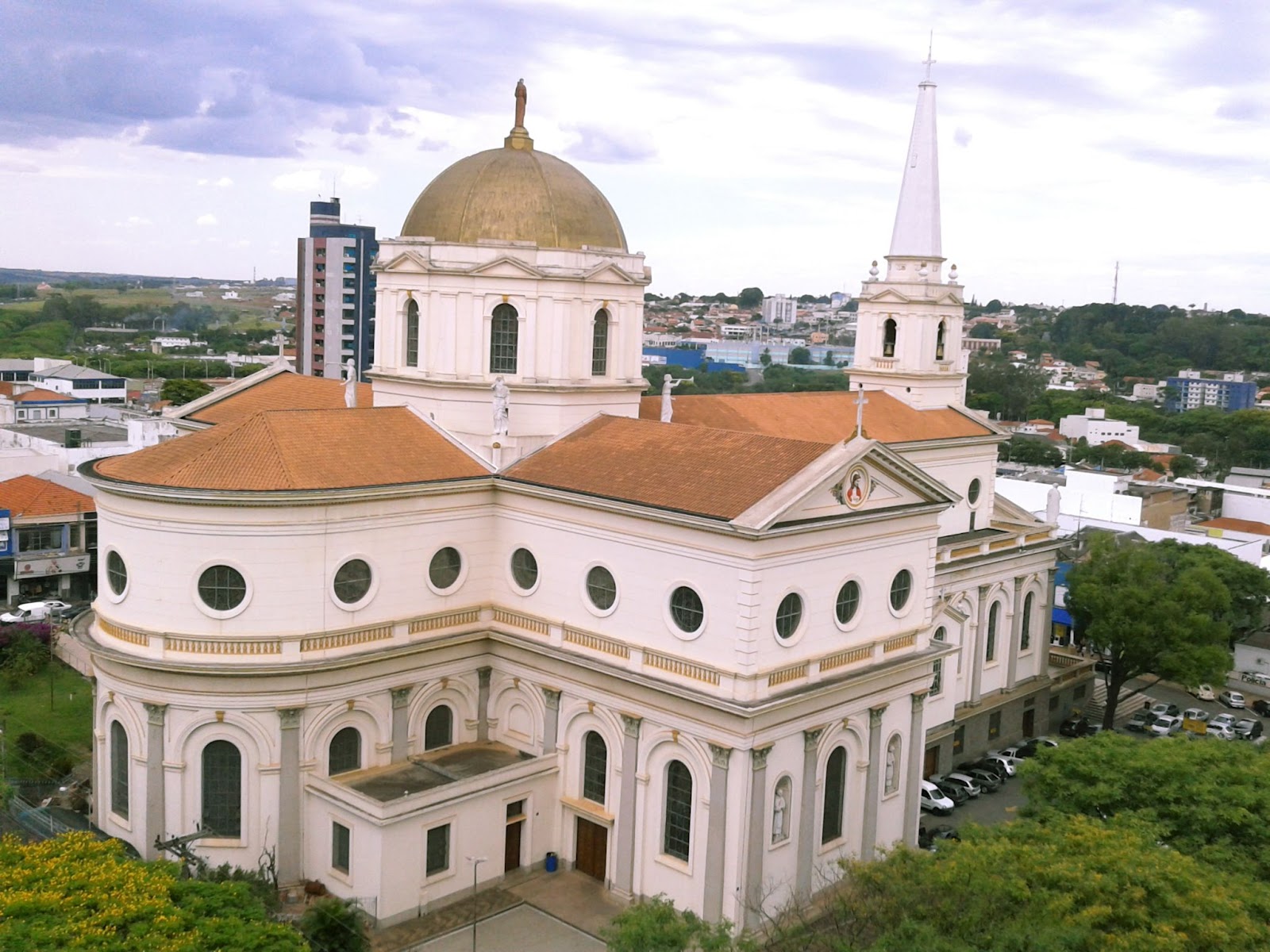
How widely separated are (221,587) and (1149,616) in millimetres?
38578

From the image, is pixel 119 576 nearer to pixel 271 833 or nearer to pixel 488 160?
pixel 271 833

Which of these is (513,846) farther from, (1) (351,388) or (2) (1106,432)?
(2) (1106,432)

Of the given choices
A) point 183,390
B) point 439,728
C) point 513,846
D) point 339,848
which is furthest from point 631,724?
point 183,390

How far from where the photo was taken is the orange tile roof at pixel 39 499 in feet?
209

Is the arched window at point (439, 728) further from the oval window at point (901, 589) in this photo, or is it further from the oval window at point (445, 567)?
the oval window at point (901, 589)

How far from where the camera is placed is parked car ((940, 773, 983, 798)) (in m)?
46.4

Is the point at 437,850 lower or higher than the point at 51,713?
higher

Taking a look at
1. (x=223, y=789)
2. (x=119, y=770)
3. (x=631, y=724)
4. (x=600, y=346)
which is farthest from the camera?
(x=600, y=346)

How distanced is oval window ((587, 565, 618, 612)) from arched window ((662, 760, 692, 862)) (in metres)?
4.81

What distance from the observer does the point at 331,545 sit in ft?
113

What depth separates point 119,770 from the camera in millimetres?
35812

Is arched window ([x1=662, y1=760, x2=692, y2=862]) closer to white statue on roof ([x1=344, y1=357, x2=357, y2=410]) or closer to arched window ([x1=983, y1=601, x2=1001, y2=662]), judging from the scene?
white statue on roof ([x1=344, y1=357, x2=357, y2=410])

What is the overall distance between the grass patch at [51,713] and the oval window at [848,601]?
89.4 ft

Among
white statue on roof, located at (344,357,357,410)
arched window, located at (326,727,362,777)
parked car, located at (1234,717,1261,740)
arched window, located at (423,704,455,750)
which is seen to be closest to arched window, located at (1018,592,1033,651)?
parked car, located at (1234,717,1261,740)
